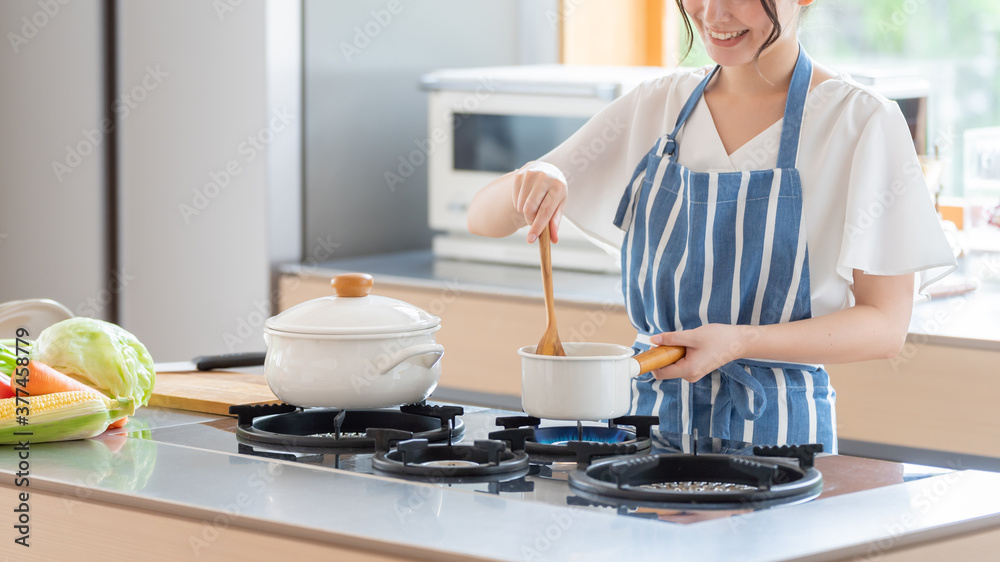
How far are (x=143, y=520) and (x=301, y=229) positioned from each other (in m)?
1.93

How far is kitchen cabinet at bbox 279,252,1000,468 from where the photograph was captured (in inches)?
74.7

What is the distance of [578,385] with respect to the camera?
1.02 meters

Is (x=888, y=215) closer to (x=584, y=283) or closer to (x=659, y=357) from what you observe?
(x=659, y=357)

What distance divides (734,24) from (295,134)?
1.67m

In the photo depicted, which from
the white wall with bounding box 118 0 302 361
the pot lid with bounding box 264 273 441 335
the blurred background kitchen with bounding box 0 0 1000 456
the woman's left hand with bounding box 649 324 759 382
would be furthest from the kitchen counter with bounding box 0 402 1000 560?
the white wall with bounding box 118 0 302 361

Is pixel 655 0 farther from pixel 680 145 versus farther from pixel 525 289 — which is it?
pixel 680 145

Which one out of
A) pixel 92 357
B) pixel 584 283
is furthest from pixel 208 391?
pixel 584 283

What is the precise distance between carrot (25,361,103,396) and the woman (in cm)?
45

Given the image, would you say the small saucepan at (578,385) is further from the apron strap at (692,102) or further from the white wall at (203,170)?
the white wall at (203,170)

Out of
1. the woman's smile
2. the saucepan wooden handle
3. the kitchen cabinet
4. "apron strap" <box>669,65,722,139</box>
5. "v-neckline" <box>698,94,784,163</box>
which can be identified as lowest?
the kitchen cabinet

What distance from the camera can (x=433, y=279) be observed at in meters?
2.50

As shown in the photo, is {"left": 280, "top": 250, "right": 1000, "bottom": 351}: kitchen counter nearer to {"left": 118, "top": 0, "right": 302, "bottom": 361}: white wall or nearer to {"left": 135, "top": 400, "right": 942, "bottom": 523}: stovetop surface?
{"left": 118, "top": 0, "right": 302, "bottom": 361}: white wall

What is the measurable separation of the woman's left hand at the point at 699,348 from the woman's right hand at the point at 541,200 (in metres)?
0.15

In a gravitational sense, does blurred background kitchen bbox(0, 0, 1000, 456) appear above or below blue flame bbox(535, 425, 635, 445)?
above
